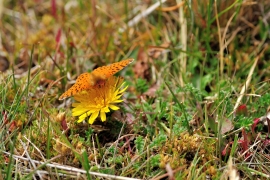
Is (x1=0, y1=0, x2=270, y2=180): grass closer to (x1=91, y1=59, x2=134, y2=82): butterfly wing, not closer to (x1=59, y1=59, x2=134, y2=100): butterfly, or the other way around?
(x1=59, y1=59, x2=134, y2=100): butterfly

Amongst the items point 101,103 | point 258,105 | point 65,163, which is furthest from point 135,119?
point 258,105

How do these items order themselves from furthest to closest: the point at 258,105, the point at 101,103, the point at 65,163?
the point at 258,105, the point at 101,103, the point at 65,163

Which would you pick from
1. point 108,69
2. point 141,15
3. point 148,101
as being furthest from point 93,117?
point 141,15

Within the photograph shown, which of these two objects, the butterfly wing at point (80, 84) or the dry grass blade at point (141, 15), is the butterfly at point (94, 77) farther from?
the dry grass blade at point (141, 15)

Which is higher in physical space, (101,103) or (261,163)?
(101,103)

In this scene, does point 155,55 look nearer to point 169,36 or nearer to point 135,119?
point 169,36
